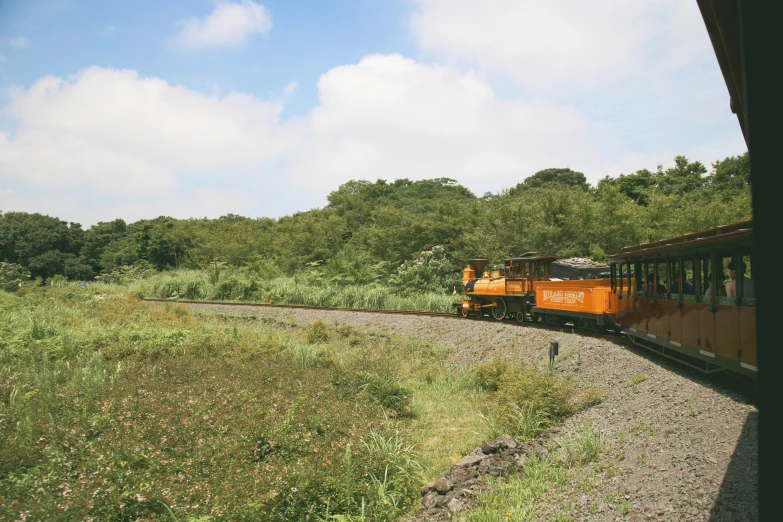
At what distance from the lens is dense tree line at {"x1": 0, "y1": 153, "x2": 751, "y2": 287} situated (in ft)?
75.8

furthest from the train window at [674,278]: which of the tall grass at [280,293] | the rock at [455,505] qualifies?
the tall grass at [280,293]

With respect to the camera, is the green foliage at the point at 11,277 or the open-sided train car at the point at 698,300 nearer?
the open-sided train car at the point at 698,300

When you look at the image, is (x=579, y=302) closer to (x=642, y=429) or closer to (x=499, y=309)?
(x=499, y=309)

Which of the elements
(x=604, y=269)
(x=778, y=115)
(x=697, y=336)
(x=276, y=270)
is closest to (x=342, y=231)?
(x=276, y=270)

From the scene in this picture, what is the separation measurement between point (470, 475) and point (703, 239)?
567 cm

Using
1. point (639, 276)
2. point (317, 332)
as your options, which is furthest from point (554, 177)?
point (639, 276)

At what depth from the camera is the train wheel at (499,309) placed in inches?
758

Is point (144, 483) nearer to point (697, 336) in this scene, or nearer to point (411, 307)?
point (697, 336)

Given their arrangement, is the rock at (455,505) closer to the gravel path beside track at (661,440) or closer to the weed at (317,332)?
the gravel path beside track at (661,440)

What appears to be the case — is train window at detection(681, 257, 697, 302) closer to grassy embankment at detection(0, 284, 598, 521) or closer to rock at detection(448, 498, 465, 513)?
grassy embankment at detection(0, 284, 598, 521)

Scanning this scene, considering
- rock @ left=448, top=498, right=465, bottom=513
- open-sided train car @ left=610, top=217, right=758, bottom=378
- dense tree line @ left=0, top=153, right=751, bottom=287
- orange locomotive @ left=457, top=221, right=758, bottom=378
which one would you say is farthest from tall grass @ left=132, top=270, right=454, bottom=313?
rock @ left=448, top=498, right=465, bottom=513

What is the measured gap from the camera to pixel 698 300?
9383mm

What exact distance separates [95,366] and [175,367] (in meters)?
1.74

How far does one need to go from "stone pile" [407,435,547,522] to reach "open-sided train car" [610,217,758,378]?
3.42 meters
